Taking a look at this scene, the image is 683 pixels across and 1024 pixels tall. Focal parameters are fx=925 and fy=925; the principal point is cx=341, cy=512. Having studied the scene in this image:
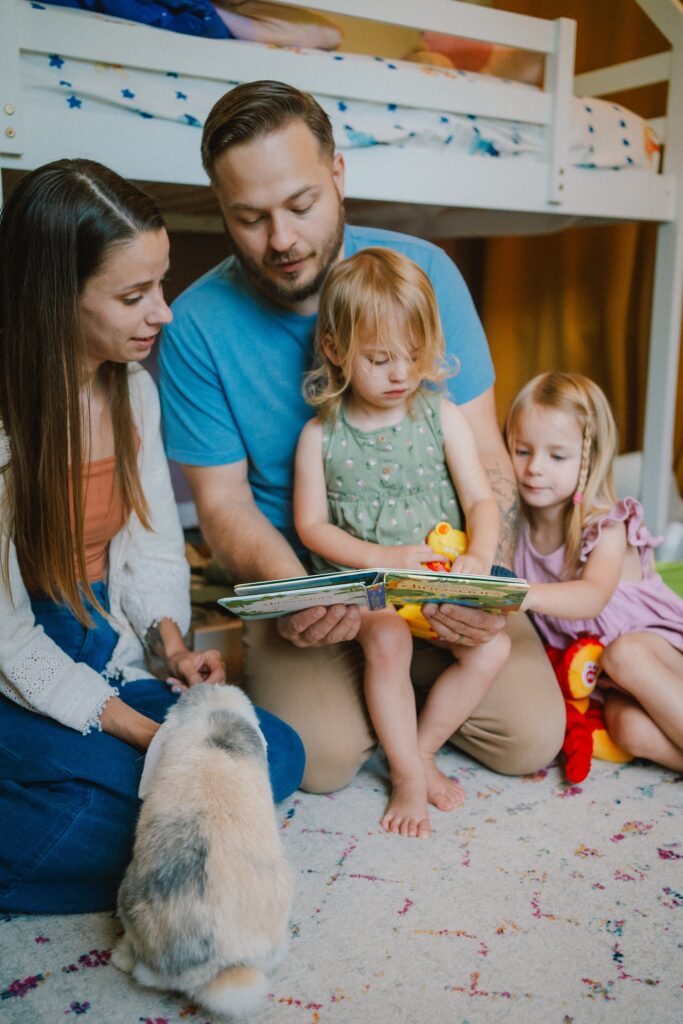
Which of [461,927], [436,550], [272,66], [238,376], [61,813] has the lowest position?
[461,927]

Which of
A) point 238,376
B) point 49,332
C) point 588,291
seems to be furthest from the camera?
point 588,291

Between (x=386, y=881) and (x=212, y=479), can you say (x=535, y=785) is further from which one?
(x=212, y=479)

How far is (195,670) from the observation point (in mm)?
1234

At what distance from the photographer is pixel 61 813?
106 centimetres

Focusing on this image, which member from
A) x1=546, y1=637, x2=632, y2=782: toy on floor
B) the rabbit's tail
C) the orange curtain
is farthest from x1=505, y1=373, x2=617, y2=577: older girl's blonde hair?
the orange curtain

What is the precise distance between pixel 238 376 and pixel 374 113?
0.53 metres

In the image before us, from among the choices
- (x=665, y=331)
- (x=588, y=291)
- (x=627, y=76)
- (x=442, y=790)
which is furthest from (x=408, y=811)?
(x=588, y=291)

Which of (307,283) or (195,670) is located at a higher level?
(307,283)

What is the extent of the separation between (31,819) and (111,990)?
0.70 feet

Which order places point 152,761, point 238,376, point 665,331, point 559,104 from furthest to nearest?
point 665,331 < point 559,104 < point 238,376 < point 152,761

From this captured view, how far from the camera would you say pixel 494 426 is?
1507mm

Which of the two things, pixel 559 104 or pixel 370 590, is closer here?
pixel 370 590

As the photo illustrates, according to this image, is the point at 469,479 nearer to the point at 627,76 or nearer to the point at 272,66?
the point at 272,66

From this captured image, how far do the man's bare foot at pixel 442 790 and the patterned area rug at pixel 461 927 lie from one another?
22 millimetres
